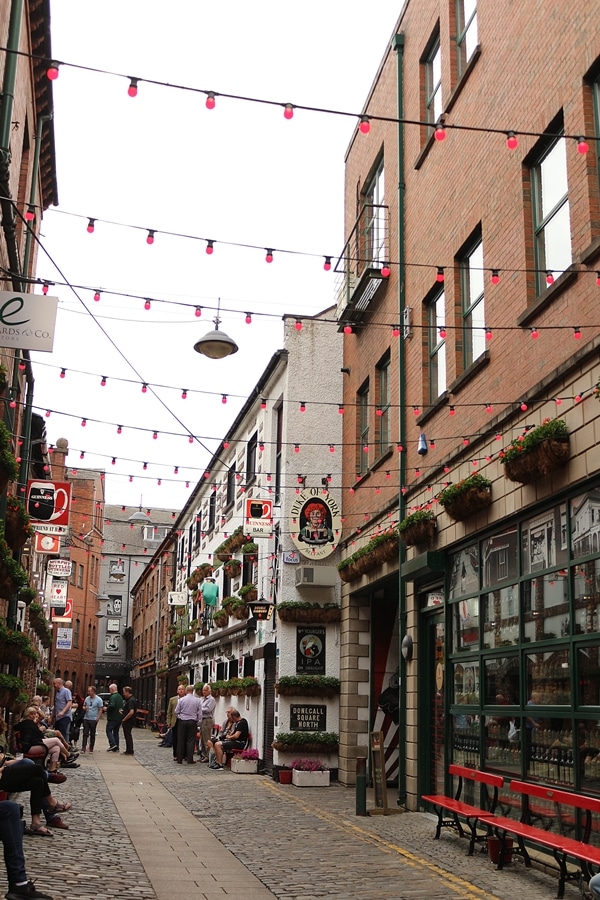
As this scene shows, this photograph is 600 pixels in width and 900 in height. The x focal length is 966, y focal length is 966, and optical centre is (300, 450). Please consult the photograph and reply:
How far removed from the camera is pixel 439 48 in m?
14.7

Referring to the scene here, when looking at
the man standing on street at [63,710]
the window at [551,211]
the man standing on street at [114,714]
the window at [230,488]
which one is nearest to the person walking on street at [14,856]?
the window at [551,211]

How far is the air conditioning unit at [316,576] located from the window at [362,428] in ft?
7.32

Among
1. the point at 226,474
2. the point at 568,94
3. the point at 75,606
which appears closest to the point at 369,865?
the point at 568,94

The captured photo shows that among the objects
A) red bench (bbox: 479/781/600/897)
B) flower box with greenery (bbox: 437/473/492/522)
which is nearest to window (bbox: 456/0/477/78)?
flower box with greenery (bbox: 437/473/492/522)

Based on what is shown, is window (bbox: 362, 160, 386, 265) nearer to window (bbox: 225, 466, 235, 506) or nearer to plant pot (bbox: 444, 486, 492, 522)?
plant pot (bbox: 444, 486, 492, 522)

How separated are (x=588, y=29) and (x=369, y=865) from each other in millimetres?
8402

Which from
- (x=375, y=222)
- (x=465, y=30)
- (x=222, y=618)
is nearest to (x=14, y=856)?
(x=465, y=30)

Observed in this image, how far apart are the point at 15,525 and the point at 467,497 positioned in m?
6.92

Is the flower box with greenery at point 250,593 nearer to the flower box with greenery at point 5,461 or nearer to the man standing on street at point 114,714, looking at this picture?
the man standing on street at point 114,714

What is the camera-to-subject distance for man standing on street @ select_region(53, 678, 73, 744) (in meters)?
21.9

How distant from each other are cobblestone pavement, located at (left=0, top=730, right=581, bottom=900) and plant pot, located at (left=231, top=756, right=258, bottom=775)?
4.79 meters

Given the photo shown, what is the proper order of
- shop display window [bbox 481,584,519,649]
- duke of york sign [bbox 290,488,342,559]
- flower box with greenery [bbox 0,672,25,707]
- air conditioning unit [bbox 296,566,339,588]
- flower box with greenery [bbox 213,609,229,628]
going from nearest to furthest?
1. shop display window [bbox 481,584,519,649]
2. flower box with greenery [bbox 0,672,25,707]
3. duke of york sign [bbox 290,488,342,559]
4. air conditioning unit [bbox 296,566,339,588]
5. flower box with greenery [bbox 213,609,229,628]

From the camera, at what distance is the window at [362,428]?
18500 mm

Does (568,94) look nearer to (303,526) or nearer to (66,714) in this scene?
(303,526)
